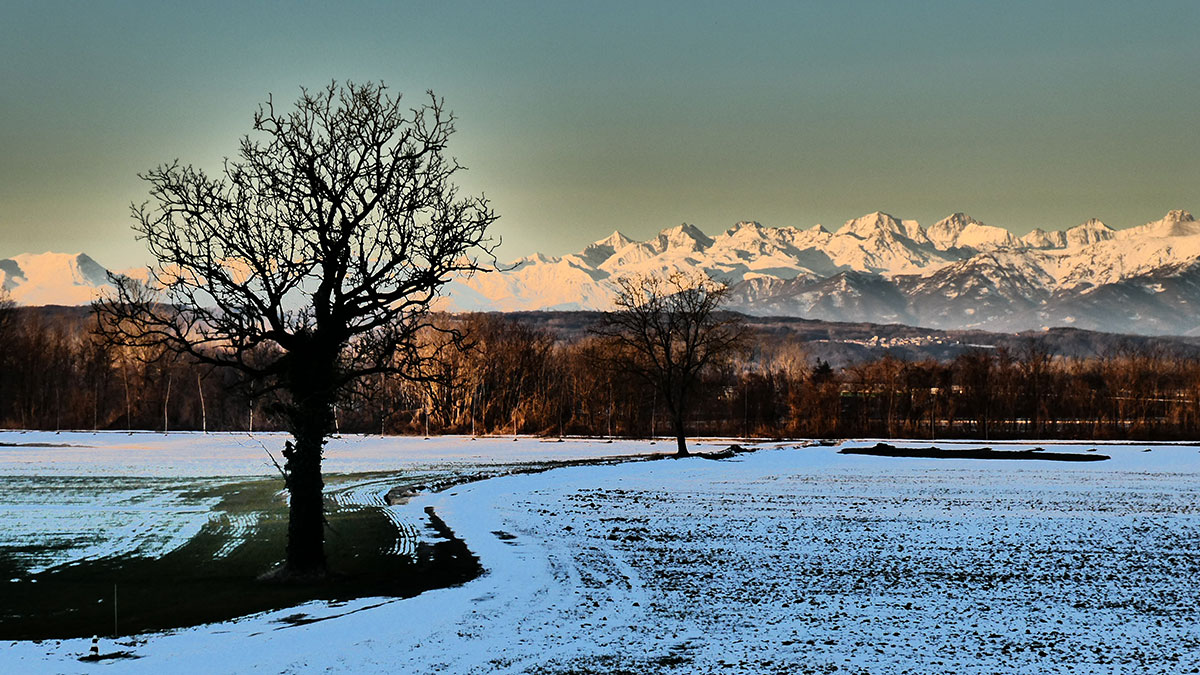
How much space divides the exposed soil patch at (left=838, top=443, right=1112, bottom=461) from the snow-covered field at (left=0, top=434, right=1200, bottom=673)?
73.0ft

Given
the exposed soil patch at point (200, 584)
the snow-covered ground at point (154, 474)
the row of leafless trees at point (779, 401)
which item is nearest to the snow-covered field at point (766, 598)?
the exposed soil patch at point (200, 584)

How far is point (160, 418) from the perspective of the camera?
111188 mm

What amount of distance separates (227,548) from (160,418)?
9384 centimetres

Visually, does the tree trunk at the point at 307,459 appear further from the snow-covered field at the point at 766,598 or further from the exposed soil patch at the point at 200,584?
the snow-covered field at the point at 766,598

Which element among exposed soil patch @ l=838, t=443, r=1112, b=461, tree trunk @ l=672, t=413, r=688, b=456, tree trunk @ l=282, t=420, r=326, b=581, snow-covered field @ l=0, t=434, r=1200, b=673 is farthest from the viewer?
tree trunk @ l=672, t=413, r=688, b=456

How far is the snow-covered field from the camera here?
1402 cm

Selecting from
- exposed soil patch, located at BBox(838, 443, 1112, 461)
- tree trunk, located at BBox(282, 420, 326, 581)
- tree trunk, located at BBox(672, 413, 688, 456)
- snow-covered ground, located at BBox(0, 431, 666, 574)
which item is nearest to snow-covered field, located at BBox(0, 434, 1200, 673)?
tree trunk, located at BBox(282, 420, 326, 581)

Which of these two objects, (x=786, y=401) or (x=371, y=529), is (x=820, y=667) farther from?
(x=786, y=401)

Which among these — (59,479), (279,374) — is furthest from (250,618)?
(59,479)

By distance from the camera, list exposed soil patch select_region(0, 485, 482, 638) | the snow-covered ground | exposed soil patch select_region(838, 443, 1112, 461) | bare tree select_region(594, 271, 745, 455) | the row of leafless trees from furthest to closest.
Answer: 1. the row of leafless trees
2. bare tree select_region(594, 271, 745, 455)
3. exposed soil patch select_region(838, 443, 1112, 461)
4. the snow-covered ground
5. exposed soil patch select_region(0, 485, 482, 638)

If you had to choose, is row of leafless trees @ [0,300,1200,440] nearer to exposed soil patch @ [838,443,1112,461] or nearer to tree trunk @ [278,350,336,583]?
exposed soil patch @ [838,443,1112,461]

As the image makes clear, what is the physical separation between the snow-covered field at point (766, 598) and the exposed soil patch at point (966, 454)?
22.3 metres

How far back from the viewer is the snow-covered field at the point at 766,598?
14016 mm

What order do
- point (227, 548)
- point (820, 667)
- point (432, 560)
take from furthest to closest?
point (227, 548), point (432, 560), point (820, 667)
